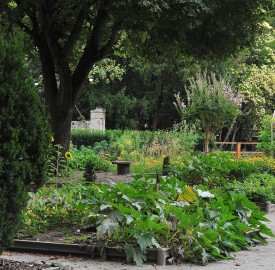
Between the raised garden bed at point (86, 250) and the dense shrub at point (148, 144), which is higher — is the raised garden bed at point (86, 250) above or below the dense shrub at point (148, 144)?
below

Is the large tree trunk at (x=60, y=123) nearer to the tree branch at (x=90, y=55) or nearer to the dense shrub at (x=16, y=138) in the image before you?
the tree branch at (x=90, y=55)

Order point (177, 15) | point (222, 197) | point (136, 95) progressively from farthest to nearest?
point (136, 95)
point (177, 15)
point (222, 197)

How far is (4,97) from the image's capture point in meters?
5.57

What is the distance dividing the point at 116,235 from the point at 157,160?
16.9 metres

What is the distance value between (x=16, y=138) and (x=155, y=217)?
288cm

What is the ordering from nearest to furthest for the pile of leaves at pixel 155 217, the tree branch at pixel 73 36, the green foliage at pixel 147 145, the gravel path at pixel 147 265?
the gravel path at pixel 147 265 < the pile of leaves at pixel 155 217 < the tree branch at pixel 73 36 < the green foliage at pixel 147 145

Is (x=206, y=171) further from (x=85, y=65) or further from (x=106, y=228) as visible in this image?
(x=106, y=228)

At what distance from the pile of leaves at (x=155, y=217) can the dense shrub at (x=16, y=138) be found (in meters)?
2.12

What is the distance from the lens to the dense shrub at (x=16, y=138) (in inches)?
220

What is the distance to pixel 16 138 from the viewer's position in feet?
18.4

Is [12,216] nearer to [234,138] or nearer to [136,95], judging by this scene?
[234,138]

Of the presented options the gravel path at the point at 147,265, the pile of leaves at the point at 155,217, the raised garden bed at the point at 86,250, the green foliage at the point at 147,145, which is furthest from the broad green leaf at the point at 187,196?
the green foliage at the point at 147,145

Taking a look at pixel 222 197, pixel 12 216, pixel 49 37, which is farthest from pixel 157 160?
pixel 12 216

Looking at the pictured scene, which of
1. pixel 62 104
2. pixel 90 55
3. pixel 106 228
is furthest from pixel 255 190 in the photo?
pixel 90 55
